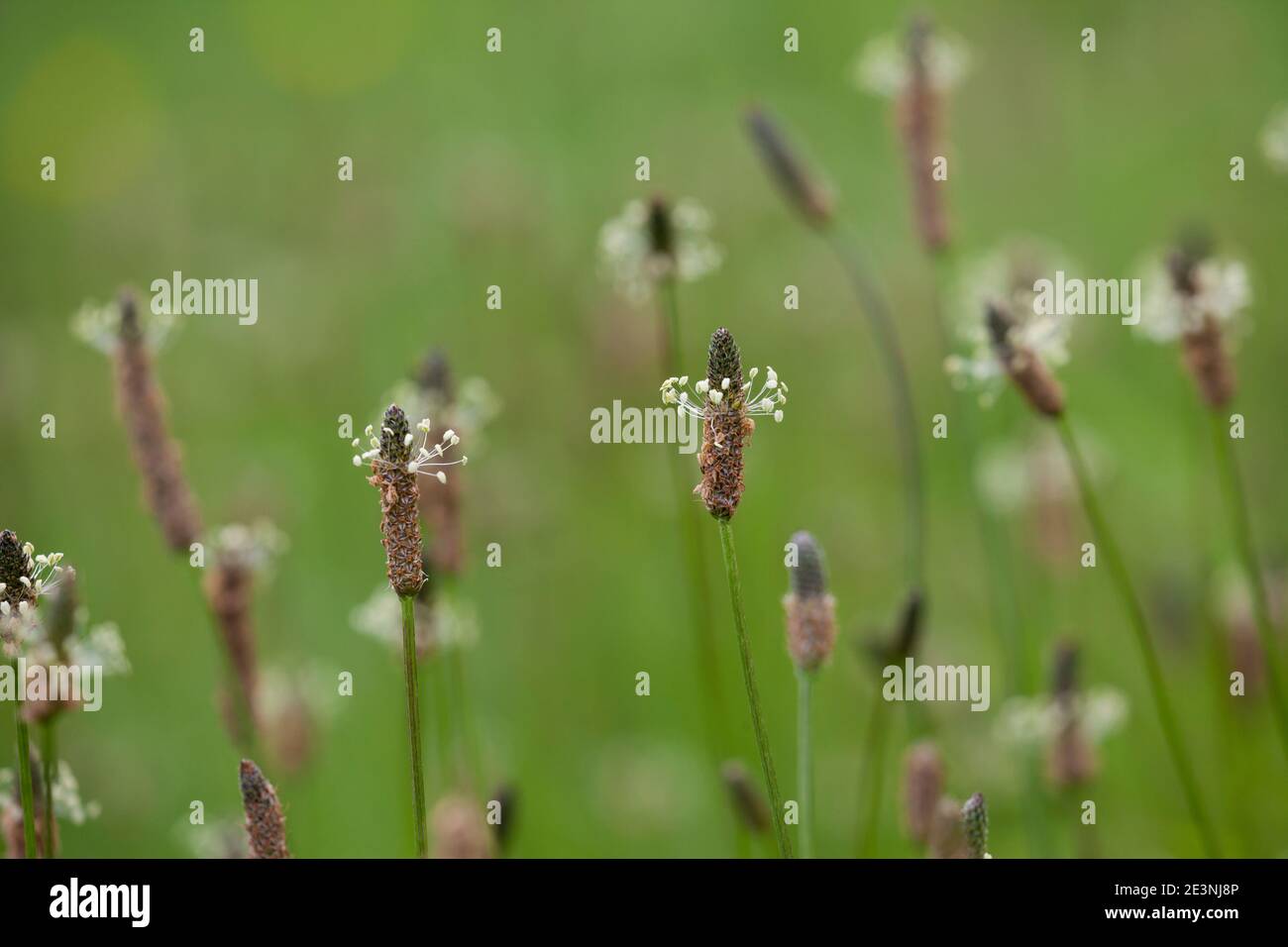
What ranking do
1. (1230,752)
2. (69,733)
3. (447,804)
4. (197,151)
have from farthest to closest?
1. (197,151)
2. (69,733)
3. (1230,752)
4. (447,804)

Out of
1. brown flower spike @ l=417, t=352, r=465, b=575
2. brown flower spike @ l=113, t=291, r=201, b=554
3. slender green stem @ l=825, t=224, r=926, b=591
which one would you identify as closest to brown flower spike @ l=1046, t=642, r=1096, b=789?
slender green stem @ l=825, t=224, r=926, b=591

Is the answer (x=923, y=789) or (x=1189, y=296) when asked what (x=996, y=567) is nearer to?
(x=1189, y=296)

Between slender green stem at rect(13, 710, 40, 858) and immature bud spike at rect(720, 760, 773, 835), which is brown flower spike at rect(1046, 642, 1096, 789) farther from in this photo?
slender green stem at rect(13, 710, 40, 858)

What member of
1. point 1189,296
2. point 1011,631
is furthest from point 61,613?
point 1011,631
